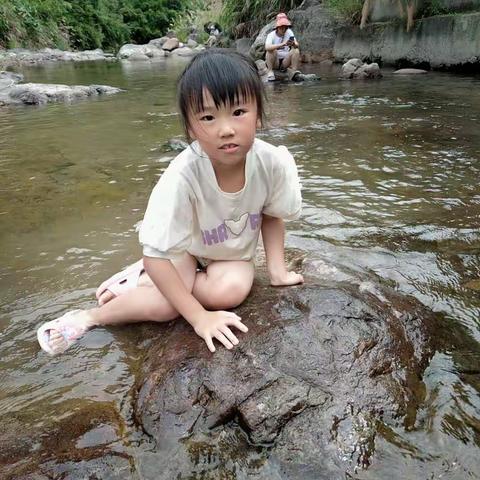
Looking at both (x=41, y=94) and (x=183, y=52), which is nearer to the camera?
(x=41, y=94)

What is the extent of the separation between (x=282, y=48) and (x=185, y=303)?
9.81 meters

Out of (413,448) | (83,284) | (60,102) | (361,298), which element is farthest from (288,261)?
(60,102)

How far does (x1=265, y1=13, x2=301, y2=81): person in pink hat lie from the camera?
1034 cm

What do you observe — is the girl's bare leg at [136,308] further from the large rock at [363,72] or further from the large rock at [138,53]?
the large rock at [138,53]

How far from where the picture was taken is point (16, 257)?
8.87 ft

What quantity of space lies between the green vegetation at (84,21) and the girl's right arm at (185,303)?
69.0ft

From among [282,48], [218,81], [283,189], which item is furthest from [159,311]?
[282,48]

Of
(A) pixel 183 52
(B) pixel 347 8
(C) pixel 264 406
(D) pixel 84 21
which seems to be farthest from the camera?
(D) pixel 84 21

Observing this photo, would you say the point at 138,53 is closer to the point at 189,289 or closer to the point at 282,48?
the point at 282,48

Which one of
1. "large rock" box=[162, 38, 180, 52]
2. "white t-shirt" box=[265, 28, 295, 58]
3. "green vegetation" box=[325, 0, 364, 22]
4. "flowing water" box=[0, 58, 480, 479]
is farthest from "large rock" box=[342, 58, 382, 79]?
"large rock" box=[162, 38, 180, 52]

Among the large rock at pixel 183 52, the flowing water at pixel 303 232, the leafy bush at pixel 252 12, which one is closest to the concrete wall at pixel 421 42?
the flowing water at pixel 303 232

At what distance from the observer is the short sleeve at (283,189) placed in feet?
5.99

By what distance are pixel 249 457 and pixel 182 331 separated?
0.56 meters

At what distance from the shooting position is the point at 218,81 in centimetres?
147
